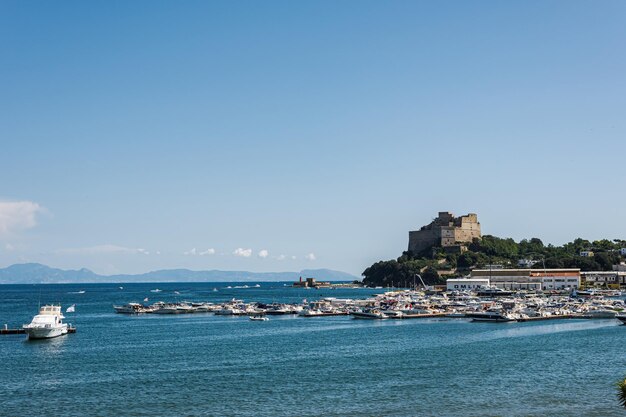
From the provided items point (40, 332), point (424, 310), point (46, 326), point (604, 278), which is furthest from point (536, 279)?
point (40, 332)

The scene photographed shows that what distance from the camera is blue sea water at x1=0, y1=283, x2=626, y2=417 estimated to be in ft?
126

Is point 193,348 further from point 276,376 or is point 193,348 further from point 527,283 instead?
point 527,283

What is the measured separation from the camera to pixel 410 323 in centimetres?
9325

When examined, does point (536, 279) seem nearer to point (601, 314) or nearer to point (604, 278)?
point (604, 278)

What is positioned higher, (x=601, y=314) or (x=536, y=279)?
(x=536, y=279)

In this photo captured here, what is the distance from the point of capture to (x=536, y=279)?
185 m

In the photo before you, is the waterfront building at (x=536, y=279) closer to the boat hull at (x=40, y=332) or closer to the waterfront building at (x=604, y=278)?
the waterfront building at (x=604, y=278)

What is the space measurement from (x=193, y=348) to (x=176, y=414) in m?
28.1

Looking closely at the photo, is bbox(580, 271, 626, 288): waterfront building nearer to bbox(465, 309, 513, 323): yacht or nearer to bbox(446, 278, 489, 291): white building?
bbox(446, 278, 489, 291): white building

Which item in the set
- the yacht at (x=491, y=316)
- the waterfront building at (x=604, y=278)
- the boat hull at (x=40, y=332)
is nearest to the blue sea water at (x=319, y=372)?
the boat hull at (x=40, y=332)

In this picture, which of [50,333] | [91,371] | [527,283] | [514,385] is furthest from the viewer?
[527,283]

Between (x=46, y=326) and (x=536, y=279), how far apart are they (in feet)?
455

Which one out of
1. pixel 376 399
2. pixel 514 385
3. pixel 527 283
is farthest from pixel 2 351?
pixel 527 283

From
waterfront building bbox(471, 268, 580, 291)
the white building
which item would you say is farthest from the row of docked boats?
waterfront building bbox(471, 268, 580, 291)
